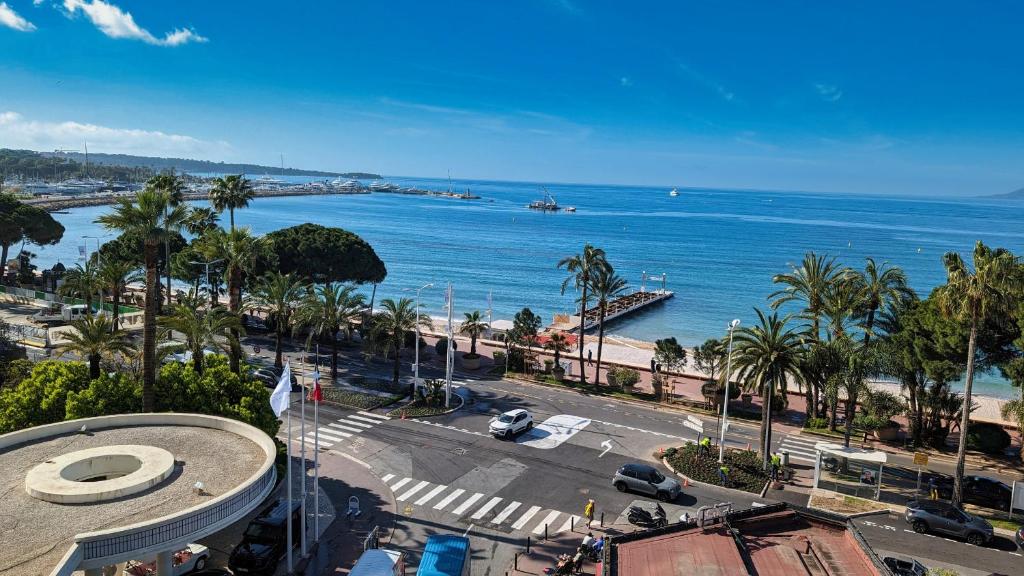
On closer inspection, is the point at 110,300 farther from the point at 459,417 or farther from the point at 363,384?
the point at 459,417

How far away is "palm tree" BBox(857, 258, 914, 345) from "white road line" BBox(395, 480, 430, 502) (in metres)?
26.4

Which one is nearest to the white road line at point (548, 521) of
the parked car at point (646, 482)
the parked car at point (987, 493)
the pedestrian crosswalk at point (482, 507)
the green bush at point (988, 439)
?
the pedestrian crosswalk at point (482, 507)

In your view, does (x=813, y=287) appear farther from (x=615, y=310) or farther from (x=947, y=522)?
(x=615, y=310)

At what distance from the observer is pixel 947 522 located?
87.6ft

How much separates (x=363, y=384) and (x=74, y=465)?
87.8ft

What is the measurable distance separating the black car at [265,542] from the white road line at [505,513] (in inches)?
302

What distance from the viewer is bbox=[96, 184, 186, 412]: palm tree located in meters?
25.8

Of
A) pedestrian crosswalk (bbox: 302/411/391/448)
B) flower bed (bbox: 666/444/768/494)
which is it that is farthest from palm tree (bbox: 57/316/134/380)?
flower bed (bbox: 666/444/768/494)

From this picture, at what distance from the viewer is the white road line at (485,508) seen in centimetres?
2720

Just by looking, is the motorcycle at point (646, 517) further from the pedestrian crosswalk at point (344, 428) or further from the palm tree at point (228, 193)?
the palm tree at point (228, 193)

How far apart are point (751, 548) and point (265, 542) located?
51.9 feet

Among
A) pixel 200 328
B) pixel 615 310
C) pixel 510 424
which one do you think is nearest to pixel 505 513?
pixel 510 424

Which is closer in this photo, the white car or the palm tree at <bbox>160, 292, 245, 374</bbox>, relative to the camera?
the palm tree at <bbox>160, 292, 245, 374</bbox>

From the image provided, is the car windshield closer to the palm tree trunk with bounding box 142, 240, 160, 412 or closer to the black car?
the black car
